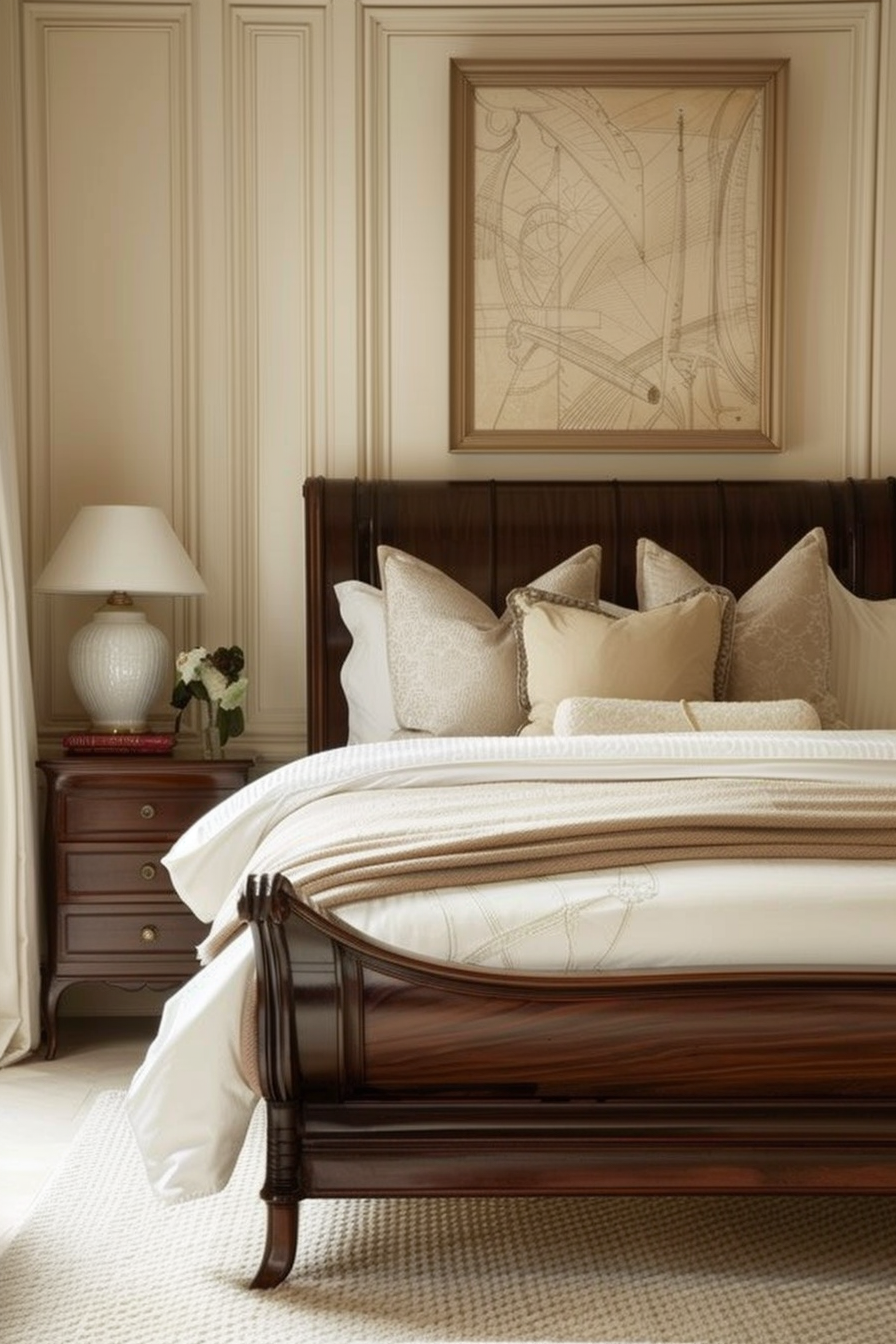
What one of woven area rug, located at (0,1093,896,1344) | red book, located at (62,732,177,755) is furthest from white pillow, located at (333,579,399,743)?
woven area rug, located at (0,1093,896,1344)

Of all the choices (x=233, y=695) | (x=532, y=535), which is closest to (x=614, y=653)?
(x=532, y=535)

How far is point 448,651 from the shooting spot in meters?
3.51

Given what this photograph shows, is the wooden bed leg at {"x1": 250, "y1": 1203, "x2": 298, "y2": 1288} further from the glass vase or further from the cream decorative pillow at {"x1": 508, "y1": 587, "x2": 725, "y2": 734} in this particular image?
the glass vase

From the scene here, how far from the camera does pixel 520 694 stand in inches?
135

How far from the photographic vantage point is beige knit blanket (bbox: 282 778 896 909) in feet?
6.95

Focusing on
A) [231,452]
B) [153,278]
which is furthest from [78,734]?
[153,278]

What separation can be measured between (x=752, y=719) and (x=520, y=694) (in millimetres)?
618

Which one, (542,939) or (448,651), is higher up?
(448,651)

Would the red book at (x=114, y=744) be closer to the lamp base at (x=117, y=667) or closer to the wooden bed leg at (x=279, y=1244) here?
the lamp base at (x=117, y=667)

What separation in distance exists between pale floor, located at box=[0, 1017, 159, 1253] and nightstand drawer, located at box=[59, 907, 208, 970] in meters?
0.24

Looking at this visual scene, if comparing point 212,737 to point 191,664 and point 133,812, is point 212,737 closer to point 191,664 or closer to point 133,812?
point 191,664

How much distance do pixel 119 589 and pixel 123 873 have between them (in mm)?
694

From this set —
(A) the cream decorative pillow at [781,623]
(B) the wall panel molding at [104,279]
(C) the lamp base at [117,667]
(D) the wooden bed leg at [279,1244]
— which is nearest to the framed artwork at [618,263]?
(A) the cream decorative pillow at [781,623]

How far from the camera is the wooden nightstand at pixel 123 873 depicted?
3619mm
